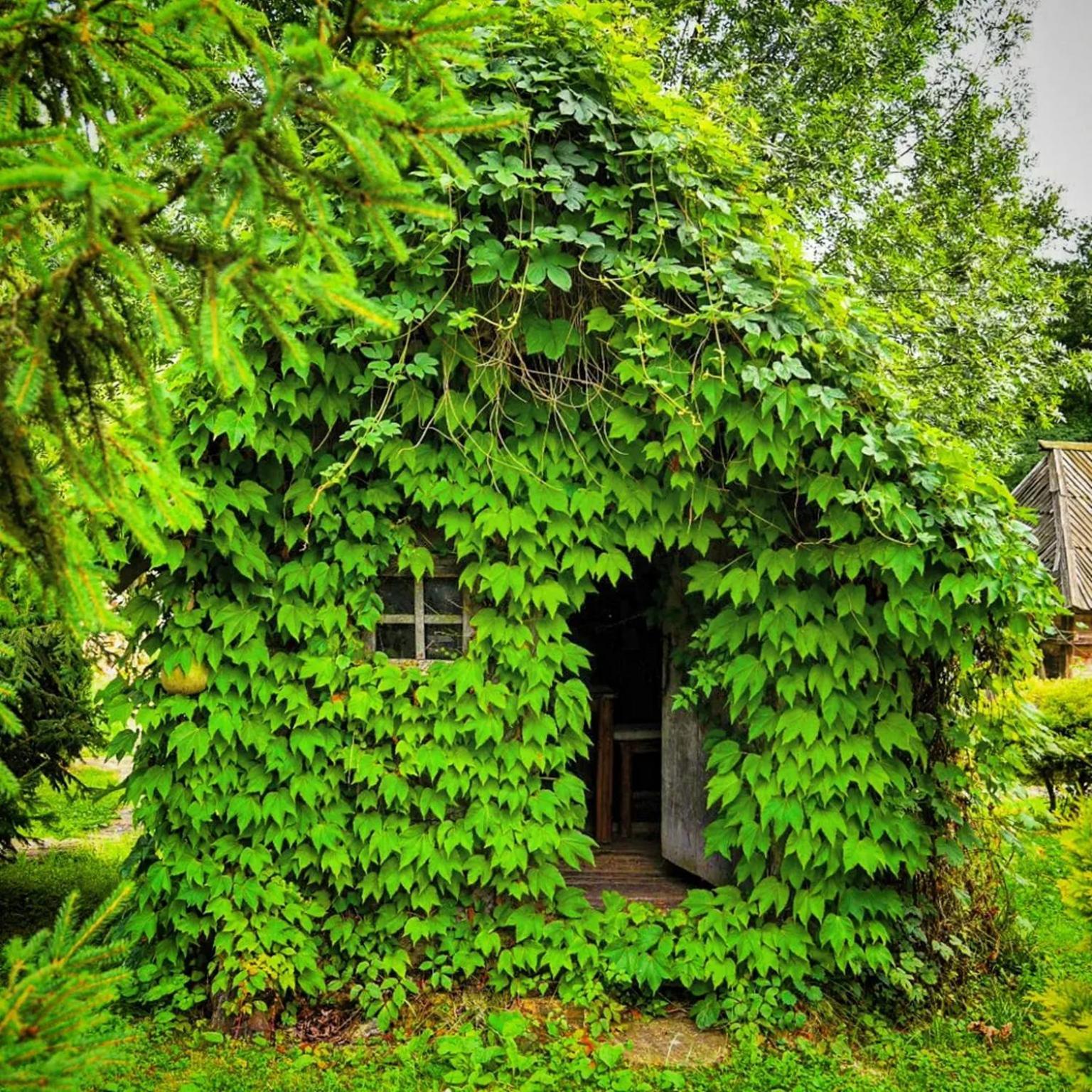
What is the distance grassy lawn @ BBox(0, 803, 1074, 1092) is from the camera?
423 cm

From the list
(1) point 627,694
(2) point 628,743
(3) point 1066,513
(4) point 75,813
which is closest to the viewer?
(2) point 628,743

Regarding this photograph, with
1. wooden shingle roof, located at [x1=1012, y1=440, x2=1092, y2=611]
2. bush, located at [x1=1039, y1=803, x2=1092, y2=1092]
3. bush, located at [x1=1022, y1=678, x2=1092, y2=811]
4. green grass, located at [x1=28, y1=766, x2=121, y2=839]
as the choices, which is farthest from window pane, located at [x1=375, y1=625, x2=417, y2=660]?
wooden shingle roof, located at [x1=1012, y1=440, x2=1092, y2=611]

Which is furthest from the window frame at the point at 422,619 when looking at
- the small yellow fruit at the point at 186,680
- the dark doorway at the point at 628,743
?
the small yellow fruit at the point at 186,680

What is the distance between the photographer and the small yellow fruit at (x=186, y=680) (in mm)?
4609

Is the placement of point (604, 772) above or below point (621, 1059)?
above

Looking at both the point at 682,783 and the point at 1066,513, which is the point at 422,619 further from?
the point at 1066,513

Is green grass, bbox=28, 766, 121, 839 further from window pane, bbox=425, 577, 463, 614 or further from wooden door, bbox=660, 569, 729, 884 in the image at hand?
wooden door, bbox=660, 569, 729, 884

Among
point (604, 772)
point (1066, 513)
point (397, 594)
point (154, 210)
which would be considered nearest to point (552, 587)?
point (397, 594)

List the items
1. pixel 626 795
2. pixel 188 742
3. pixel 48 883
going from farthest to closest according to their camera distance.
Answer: pixel 48 883
pixel 626 795
pixel 188 742

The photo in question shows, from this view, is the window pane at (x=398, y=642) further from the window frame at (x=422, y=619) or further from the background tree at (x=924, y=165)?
the background tree at (x=924, y=165)

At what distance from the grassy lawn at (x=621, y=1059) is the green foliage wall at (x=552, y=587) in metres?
0.23

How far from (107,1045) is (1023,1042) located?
4.48 metres

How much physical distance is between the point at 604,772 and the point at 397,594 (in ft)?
7.38

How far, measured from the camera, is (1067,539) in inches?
501
